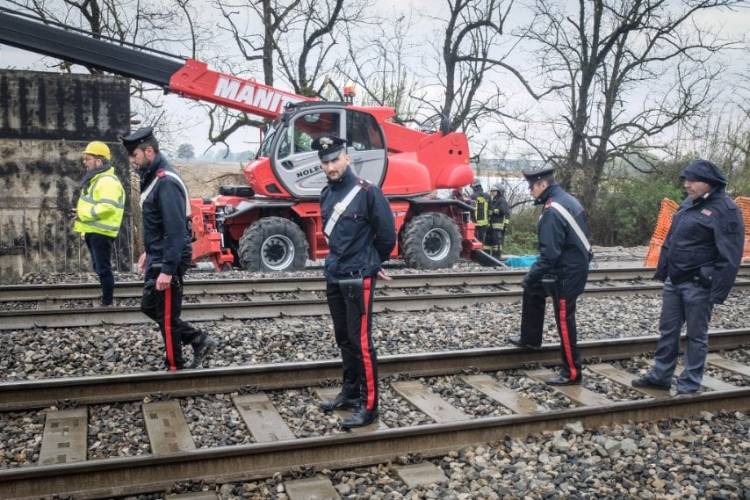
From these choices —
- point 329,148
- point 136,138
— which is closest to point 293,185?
point 136,138

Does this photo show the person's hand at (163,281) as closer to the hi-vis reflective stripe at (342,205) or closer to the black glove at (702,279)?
the hi-vis reflective stripe at (342,205)

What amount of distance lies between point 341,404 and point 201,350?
4.96 feet

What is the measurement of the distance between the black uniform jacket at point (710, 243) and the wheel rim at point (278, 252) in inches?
292

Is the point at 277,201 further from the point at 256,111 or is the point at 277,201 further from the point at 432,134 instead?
the point at 432,134

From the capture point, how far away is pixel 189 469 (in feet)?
14.2

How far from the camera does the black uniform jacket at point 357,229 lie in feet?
16.8

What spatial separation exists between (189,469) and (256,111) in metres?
9.31

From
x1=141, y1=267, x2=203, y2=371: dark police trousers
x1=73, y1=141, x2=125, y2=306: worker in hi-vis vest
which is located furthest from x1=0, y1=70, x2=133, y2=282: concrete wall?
x1=141, y1=267, x2=203, y2=371: dark police trousers

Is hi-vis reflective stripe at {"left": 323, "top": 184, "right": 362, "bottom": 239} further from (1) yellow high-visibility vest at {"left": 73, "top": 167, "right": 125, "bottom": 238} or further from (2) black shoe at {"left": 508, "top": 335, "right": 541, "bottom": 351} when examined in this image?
(1) yellow high-visibility vest at {"left": 73, "top": 167, "right": 125, "bottom": 238}

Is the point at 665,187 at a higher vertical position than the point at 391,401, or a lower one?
higher

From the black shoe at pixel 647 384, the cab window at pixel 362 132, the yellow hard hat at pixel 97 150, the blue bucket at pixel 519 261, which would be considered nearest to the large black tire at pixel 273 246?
the cab window at pixel 362 132

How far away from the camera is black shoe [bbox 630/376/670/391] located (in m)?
6.18

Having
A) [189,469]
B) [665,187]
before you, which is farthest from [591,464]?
[665,187]

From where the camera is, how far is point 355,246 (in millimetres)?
5156
